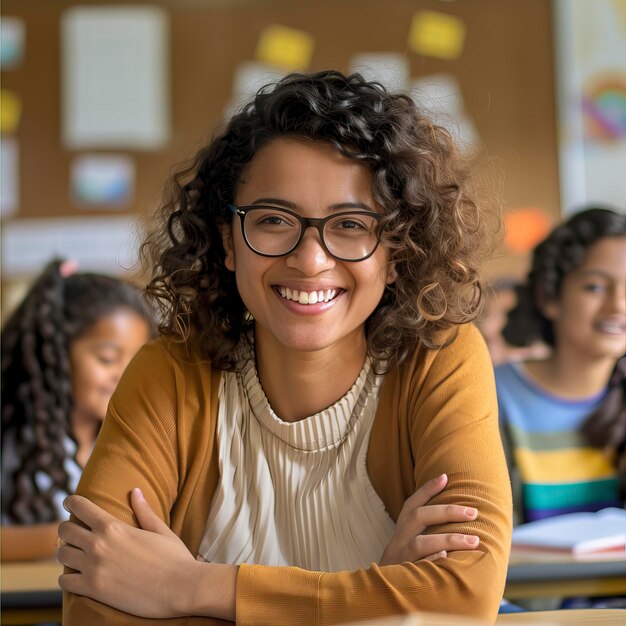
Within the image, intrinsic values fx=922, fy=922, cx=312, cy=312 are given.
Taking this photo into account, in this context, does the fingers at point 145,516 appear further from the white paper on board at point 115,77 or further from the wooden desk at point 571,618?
the white paper on board at point 115,77

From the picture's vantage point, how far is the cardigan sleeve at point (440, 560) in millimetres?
1104

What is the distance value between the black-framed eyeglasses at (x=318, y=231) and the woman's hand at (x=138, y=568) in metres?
0.39

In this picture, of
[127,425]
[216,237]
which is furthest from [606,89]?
[127,425]

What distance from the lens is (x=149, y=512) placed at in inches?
49.7

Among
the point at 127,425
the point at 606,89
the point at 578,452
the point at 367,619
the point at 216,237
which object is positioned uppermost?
the point at 606,89

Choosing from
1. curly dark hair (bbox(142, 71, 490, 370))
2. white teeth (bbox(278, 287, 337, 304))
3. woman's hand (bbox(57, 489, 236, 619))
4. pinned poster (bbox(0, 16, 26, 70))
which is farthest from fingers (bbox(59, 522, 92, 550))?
pinned poster (bbox(0, 16, 26, 70))

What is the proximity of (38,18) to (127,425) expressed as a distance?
309cm

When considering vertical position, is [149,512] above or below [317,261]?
below

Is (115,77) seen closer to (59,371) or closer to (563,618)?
(59,371)

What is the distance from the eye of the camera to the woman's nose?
1.28 metres

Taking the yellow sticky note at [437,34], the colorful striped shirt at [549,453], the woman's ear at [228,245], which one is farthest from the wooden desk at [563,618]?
the yellow sticky note at [437,34]

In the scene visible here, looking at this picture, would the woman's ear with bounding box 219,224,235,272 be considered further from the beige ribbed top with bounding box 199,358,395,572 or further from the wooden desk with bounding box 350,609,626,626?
the wooden desk with bounding box 350,609,626,626

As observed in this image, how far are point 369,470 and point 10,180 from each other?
9.85 ft

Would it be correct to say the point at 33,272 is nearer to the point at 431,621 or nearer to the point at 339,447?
the point at 339,447
